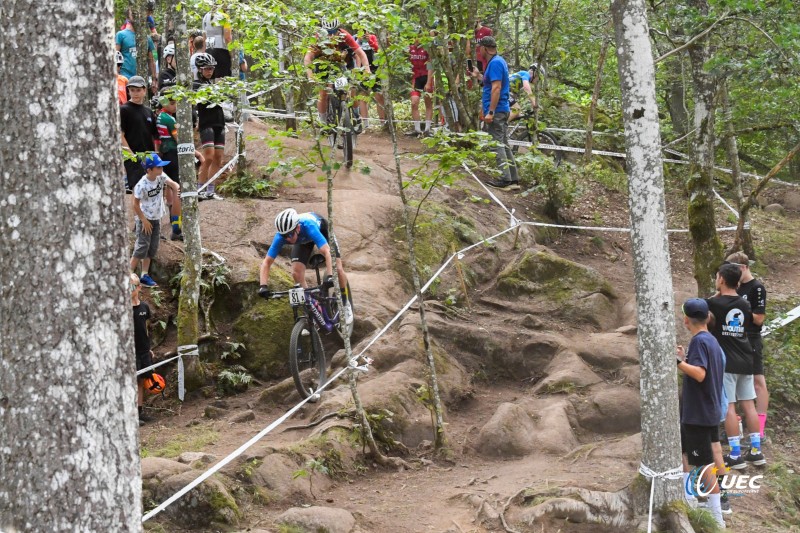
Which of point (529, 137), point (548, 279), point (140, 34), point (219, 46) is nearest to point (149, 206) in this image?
point (219, 46)

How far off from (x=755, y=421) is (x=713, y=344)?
1.96 m

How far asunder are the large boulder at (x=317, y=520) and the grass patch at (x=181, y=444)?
71.9 inches

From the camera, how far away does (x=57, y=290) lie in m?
2.74

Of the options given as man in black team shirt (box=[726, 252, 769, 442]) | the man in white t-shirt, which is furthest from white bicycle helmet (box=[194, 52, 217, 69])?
man in black team shirt (box=[726, 252, 769, 442])

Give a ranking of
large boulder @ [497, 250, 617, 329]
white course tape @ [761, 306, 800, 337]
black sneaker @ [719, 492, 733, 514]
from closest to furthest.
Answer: black sneaker @ [719, 492, 733, 514], white course tape @ [761, 306, 800, 337], large boulder @ [497, 250, 617, 329]

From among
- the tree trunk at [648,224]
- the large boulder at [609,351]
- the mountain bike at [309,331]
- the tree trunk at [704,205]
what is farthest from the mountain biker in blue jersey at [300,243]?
the tree trunk at [704,205]

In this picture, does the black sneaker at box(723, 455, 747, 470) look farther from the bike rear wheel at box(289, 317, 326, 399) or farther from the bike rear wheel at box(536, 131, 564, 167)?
the bike rear wheel at box(536, 131, 564, 167)

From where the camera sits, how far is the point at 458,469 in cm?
805

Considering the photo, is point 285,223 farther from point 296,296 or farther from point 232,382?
point 232,382

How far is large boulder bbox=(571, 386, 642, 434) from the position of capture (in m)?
8.88

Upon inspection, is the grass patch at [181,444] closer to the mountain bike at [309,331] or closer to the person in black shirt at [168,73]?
the mountain bike at [309,331]

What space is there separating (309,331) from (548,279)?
15.1 ft

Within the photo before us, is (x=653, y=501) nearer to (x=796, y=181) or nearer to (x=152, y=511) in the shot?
(x=152, y=511)

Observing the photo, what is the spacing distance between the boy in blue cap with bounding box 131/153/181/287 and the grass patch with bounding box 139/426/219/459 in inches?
107
